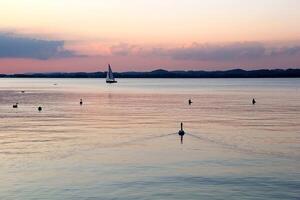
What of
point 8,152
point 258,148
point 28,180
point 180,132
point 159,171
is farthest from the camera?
point 180,132

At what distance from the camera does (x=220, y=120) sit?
227ft

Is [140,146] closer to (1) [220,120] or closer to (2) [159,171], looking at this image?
(2) [159,171]

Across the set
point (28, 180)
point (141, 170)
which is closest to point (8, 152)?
point (28, 180)

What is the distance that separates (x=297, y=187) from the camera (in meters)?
29.7

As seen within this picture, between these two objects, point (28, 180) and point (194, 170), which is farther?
point (194, 170)

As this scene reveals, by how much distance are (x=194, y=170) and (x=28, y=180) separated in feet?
37.6

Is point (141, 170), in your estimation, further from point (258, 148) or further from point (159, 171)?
point (258, 148)

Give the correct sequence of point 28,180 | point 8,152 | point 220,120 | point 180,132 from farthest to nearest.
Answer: point 220,120
point 180,132
point 8,152
point 28,180

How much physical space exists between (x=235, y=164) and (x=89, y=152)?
42.3 ft

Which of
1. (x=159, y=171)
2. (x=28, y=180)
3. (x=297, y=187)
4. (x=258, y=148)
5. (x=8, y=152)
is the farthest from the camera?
(x=258, y=148)

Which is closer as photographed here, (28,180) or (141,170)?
(28,180)

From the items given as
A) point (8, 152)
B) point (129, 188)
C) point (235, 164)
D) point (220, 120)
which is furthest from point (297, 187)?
point (220, 120)

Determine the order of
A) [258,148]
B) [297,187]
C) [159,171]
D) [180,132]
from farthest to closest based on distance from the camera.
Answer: [180,132] < [258,148] < [159,171] < [297,187]

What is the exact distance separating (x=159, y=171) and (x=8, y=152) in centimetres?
1395
